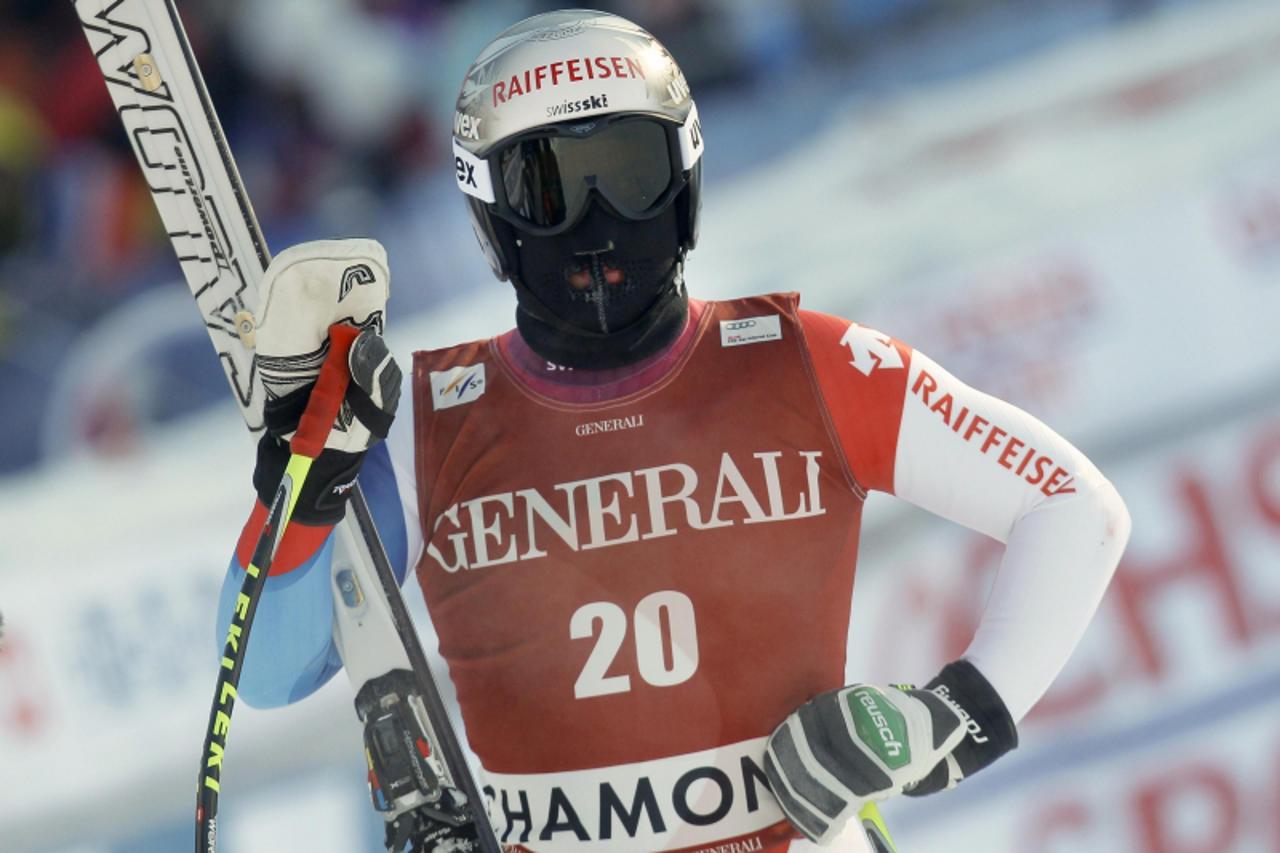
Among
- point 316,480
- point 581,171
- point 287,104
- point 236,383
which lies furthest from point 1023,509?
point 287,104

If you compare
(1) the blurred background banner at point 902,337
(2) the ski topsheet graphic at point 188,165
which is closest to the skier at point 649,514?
(2) the ski topsheet graphic at point 188,165

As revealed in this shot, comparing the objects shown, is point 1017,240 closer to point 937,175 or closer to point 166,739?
point 937,175

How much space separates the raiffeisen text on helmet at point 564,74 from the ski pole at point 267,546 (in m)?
0.50

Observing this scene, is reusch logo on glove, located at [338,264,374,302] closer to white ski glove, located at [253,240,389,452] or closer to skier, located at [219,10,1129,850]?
white ski glove, located at [253,240,389,452]

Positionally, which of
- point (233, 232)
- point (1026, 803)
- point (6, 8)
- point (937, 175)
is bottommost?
point (1026, 803)

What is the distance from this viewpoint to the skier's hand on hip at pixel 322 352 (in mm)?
2369

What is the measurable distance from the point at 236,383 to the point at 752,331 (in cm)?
82

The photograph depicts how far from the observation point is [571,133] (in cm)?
266

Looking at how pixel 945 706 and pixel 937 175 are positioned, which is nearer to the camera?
pixel 945 706

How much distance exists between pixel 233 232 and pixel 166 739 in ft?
7.86

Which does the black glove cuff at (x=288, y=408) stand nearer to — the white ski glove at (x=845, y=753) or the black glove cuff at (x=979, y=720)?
the white ski glove at (x=845, y=753)

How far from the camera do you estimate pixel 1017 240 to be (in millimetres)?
5344

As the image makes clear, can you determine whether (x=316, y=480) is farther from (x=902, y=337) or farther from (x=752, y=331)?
(x=902, y=337)

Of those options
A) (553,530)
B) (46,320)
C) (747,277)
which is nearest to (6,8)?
(46,320)
